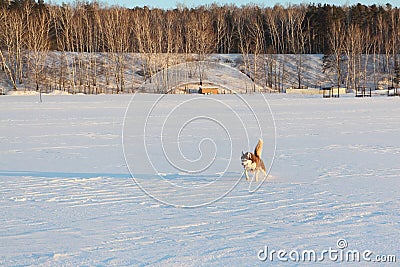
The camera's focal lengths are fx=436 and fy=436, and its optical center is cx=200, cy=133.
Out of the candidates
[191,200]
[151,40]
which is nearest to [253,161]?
[191,200]

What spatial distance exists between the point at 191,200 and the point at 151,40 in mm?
47139

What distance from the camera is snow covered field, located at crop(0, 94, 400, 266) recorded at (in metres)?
3.99

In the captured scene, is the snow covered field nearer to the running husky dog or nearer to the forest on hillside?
the running husky dog

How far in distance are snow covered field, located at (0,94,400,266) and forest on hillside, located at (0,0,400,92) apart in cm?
3286

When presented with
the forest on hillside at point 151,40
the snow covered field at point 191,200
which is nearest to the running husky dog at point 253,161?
the snow covered field at point 191,200

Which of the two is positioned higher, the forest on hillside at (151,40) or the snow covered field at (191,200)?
the forest on hillside at (151,40)

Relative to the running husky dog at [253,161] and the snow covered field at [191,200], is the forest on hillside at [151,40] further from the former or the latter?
the running husky dog at [253,161]

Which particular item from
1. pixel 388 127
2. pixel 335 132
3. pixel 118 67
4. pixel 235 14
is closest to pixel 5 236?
pixel 335 132

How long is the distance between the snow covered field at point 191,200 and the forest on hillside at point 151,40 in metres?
32.9

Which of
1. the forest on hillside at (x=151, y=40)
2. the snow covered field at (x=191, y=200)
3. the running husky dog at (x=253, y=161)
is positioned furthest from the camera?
the forest on hillside at (x=151, y=40)

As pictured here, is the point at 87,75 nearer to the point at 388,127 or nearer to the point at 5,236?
the point at 388,127

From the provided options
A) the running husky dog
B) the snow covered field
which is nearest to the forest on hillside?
the snow covered field

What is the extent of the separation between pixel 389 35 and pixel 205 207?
7166cm

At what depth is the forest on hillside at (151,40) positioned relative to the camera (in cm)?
5028
